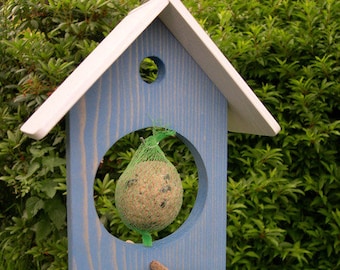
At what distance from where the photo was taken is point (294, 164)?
249 cm

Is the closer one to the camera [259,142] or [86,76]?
[86,76]

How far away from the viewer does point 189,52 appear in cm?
147

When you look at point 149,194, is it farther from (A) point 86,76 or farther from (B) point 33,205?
(B) point 33,205

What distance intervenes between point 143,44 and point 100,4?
45.4 inches

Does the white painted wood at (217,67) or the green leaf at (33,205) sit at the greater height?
the white painted wood at (217,67)

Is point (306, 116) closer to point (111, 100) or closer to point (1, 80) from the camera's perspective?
point (111, 100)

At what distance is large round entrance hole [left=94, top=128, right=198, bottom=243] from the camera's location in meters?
2.24

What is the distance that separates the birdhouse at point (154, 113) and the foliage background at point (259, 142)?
2.40 feet

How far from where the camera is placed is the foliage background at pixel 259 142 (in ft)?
7.69

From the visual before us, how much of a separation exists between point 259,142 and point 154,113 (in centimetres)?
114

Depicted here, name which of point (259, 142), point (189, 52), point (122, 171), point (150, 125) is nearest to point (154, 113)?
point (150, 125)

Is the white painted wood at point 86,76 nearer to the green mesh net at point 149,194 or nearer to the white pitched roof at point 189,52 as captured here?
the white pitched roof at point 189,52

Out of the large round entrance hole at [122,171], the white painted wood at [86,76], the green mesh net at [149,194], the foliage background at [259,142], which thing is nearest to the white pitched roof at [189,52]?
the white painted wood at [86,76]

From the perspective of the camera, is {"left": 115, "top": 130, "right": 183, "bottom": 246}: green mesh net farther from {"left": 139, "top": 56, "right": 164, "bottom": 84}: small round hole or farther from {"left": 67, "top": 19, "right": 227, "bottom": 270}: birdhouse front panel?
{"left": 139, "top": 56, "right": 164, "bottom": 84}: small round hole
